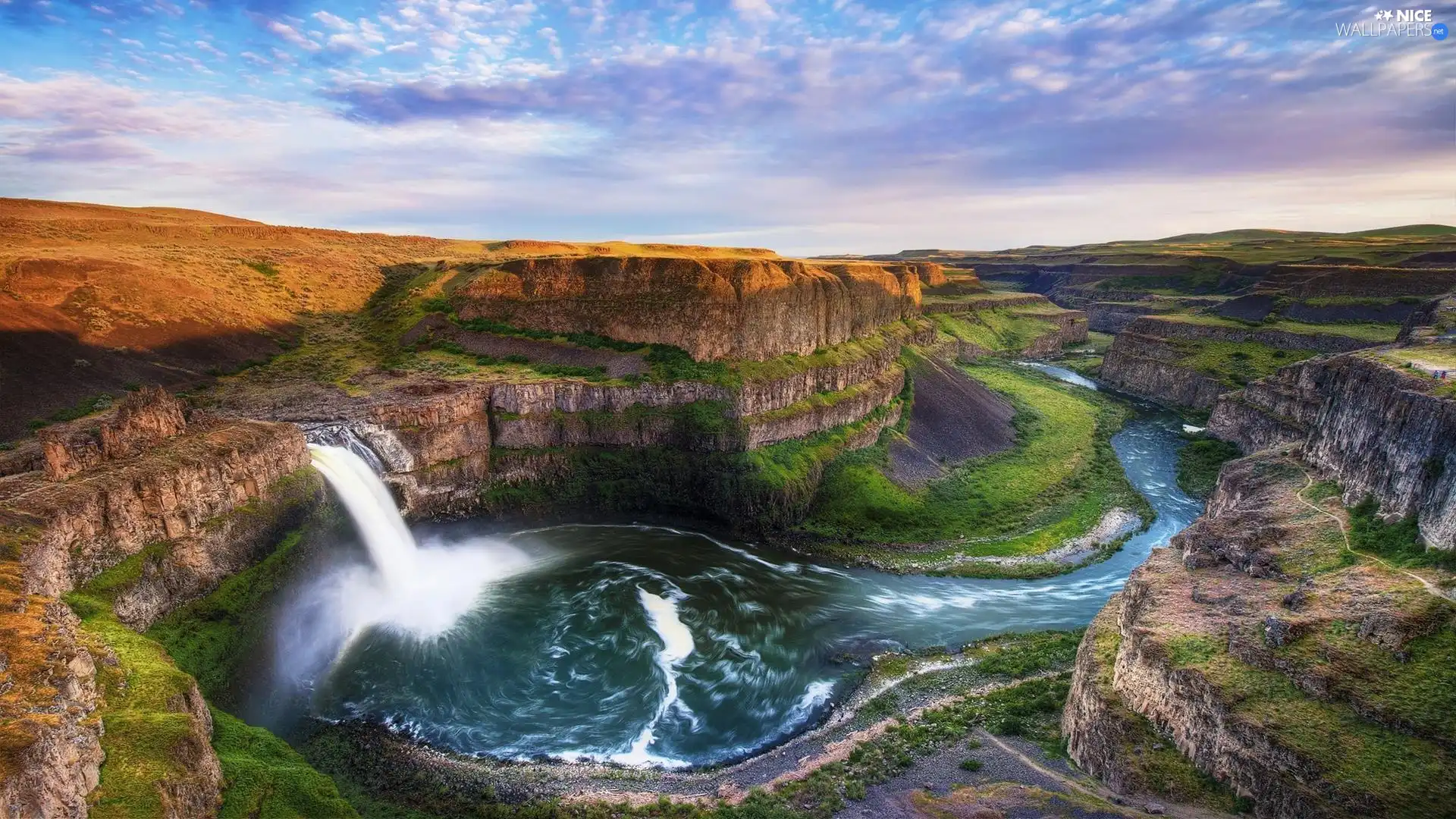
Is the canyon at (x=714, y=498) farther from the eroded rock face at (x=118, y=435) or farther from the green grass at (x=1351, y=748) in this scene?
the eroded rock face at (x=118, y=435)

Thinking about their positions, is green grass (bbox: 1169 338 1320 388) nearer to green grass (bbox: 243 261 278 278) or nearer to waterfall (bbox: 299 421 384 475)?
waterfall (bbox: 299 421 384 475)

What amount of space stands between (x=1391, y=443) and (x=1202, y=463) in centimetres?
3617

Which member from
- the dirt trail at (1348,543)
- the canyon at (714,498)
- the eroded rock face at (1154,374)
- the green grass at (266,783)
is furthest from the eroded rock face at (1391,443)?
the eroded rock face at (1154,374)

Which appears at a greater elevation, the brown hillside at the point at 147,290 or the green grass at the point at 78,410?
the brown hillside at the point at 147,290

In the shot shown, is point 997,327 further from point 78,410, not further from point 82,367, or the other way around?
point 78,410

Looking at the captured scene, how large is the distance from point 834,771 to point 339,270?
8006 centimetres

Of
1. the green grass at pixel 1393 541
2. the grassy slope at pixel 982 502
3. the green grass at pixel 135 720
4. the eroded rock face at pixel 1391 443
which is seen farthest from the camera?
the grassy slope at pixel 982 502

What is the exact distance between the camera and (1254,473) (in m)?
36.6

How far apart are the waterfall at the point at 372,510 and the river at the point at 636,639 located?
2.16 m

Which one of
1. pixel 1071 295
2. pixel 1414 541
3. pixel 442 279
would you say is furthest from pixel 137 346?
pixel 1071 295

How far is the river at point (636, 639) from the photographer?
28219 mm

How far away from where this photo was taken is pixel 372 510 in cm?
3950

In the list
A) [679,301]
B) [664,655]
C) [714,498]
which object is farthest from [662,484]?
[664,655]

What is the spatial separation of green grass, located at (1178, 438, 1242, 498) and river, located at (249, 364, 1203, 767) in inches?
471
